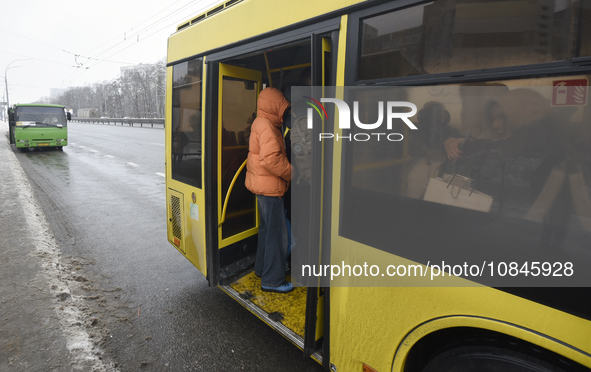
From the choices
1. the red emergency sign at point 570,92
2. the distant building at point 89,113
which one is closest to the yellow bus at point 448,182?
the red emergency sign at point 570,92

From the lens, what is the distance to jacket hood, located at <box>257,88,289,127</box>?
9.57ft

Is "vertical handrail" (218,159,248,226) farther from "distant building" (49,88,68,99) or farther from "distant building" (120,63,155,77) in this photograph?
"distant building" (49,88,68,99)

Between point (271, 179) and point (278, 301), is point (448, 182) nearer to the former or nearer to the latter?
point (271, 179)

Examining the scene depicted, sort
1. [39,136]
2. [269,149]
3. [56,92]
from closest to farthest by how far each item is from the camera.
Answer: [269,149] < [39,136] < [56,92]

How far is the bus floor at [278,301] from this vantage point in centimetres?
279

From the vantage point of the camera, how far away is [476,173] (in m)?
1.44

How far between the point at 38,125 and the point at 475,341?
814 inches

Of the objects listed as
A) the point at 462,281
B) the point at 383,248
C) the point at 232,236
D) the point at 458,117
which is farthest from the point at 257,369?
the point at 458,117

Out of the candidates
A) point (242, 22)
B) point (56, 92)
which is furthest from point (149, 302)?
point (56, 92)

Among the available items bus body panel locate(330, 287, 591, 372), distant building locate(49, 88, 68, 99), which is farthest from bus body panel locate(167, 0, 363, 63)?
distant building locate(49, 88, 68, 99)

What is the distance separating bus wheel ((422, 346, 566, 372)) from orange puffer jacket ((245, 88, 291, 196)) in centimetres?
178

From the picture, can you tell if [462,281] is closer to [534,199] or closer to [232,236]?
[534,199]

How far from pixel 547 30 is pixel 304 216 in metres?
2.53

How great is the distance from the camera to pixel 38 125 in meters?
17.0
